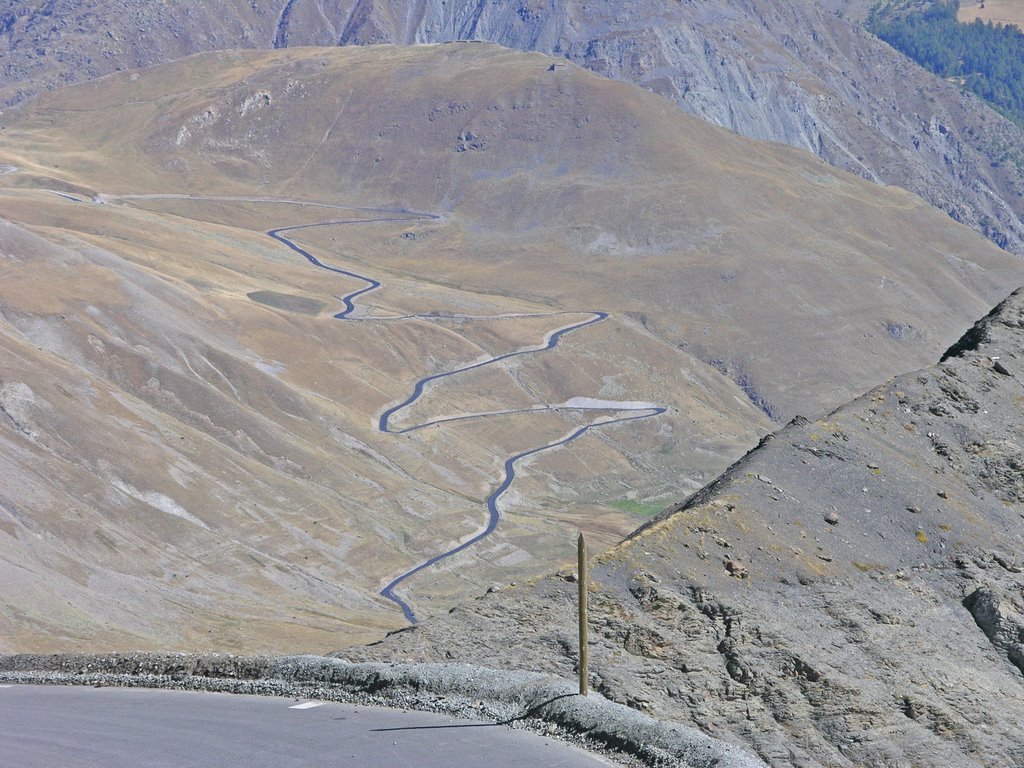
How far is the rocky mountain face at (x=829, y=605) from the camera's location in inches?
760

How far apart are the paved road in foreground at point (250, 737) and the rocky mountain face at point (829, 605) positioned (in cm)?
215

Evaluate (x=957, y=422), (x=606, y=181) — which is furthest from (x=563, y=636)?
(x=606, y=181)

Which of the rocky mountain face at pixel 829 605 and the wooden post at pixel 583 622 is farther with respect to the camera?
the rocky mountain face at pixel 829 605

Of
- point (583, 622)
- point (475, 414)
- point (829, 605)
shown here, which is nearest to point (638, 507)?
point (475, 414)

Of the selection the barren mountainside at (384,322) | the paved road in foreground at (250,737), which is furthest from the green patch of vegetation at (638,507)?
the paved road in foreground at (250,737)

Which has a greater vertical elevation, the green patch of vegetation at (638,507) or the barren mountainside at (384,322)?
the barren mountainside at (384,322)

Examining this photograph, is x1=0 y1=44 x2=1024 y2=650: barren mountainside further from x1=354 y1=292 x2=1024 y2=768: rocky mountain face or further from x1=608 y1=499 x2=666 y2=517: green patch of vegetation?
x1=354 y1=292 x2=1024 y2=768: rocky mountain face

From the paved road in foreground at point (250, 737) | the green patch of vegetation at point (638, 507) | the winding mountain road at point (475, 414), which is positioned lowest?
the green patch of vegetation at point (638, 507)

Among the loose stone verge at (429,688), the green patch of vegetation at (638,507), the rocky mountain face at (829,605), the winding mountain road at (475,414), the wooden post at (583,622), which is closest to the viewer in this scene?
the loose stone verge at (429,688)

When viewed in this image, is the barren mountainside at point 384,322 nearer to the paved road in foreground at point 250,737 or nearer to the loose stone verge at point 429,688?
the loose stone verge at point 429,688

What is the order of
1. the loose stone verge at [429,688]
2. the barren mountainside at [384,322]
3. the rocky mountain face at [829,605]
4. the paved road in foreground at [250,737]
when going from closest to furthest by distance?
1. the paved road in foreground at [250,737]
2. the loose stone verge at [429,688]
3. the rocky mountain face at [829,605]
4. the barren mountainside at [384,322]

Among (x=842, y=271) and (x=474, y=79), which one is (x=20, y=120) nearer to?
(x=474, y=79)

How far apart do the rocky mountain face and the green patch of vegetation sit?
75.6 metres

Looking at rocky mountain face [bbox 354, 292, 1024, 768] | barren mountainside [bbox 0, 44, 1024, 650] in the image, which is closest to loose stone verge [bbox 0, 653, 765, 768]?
rocky mountain face [bbox 354, 292, 1024, 768]
